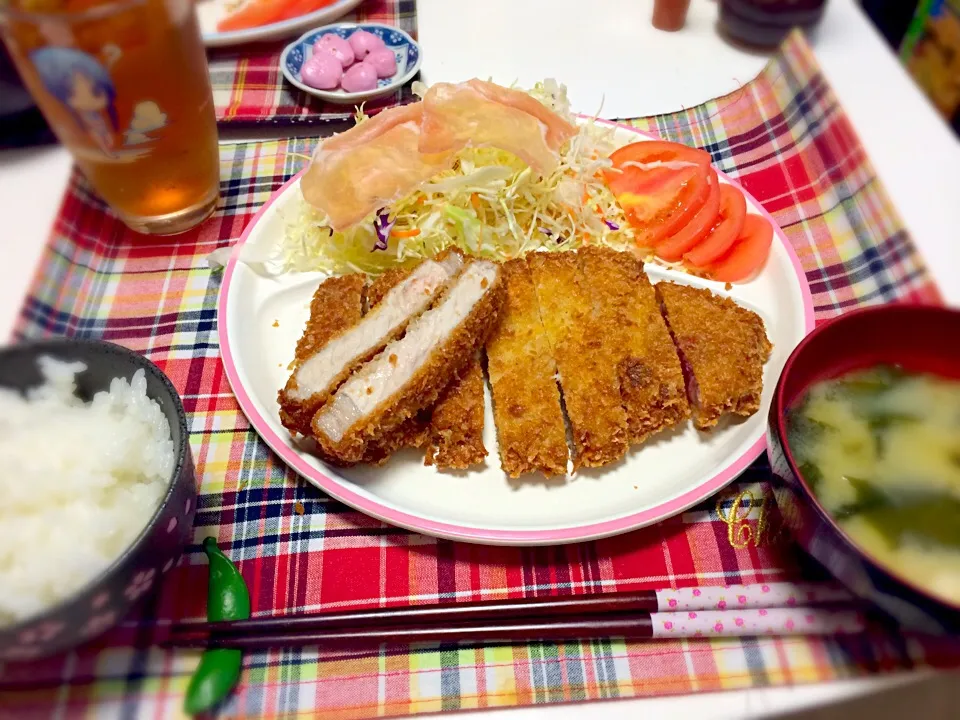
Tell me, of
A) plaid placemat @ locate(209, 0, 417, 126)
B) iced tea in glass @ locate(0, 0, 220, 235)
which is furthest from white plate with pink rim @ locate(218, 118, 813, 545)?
plaid placemat @ locate(209, 0, 417, 126)

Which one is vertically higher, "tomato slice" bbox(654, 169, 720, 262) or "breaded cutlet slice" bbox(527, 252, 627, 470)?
"tomato slice" bbox(654, 169, 720, 262)

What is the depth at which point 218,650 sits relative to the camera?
143cm

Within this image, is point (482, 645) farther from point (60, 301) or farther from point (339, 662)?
point (60, 301)

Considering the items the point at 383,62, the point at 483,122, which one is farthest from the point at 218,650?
the point at 383,62

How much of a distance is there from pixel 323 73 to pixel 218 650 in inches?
95.2

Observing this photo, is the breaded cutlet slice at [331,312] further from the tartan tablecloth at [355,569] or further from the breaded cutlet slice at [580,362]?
the breaded cutlet slice at [580,362]

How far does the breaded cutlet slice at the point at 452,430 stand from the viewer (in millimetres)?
1780

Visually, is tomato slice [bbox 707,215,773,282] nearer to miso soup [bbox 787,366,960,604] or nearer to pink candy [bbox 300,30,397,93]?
miso soup [bbox 787,366,960,604]

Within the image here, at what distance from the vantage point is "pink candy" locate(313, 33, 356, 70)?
9.79ft

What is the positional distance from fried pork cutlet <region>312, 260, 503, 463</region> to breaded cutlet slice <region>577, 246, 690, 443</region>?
1.17ft

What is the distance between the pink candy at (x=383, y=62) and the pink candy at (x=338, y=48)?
0.27 ft

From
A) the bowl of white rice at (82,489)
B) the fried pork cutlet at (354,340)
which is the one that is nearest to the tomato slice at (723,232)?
the fried pork cutlet at (354,340)

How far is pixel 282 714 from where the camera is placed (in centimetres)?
139

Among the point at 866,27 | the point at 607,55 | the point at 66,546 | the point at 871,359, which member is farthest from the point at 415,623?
the point at 866,27
